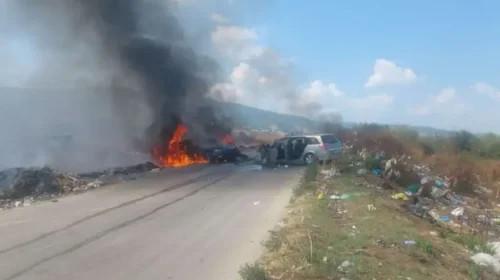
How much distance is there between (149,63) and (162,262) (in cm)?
2486

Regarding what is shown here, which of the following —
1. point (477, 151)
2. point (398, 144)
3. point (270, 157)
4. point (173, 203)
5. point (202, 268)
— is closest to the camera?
point (202, 268)

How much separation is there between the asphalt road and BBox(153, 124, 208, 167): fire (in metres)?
13.1

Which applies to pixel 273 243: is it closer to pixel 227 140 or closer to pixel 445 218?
pixel 445 218

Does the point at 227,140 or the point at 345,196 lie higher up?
the point at 227,140

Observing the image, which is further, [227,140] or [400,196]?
[227,140]

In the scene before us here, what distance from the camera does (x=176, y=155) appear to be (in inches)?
1166

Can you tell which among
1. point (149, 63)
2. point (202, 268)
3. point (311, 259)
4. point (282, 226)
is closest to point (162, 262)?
point (202, 268)

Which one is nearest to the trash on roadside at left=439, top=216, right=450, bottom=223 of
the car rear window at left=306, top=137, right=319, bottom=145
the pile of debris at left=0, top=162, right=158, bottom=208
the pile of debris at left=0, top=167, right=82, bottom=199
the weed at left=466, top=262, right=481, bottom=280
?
the weed at left=466, top=262, right=481, bottom=280

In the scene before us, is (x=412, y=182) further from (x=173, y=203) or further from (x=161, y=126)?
(x=161, y=126)

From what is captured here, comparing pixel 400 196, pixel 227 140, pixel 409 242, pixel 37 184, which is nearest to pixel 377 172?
pixel 400 196

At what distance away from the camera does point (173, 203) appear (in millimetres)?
12672

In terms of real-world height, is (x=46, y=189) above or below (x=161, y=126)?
below

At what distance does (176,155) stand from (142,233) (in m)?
20.9

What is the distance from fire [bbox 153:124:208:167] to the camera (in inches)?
1147
